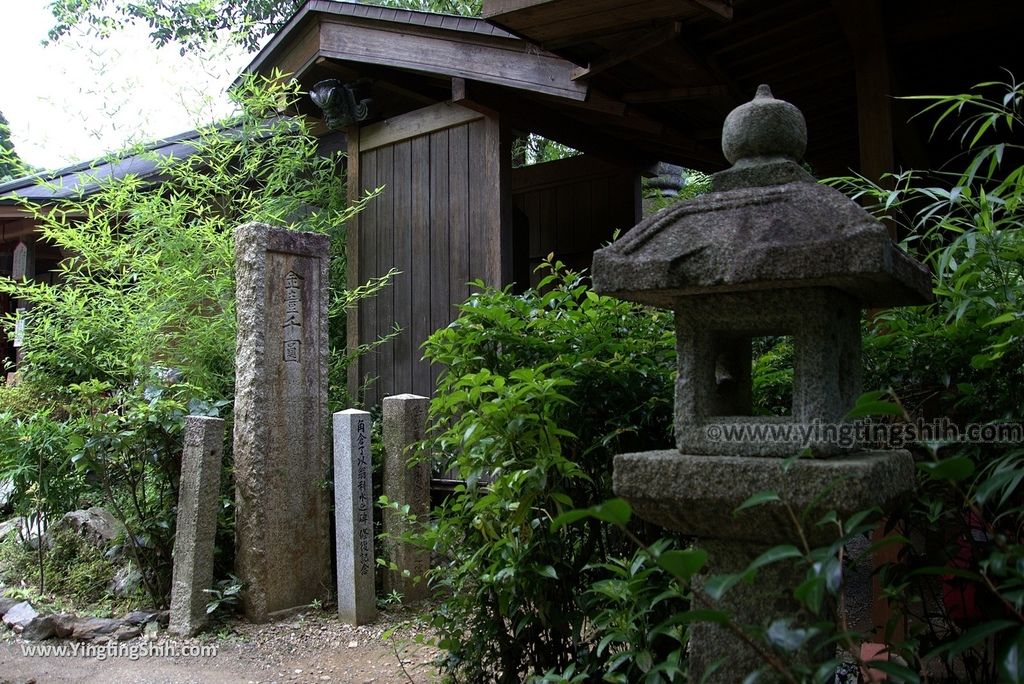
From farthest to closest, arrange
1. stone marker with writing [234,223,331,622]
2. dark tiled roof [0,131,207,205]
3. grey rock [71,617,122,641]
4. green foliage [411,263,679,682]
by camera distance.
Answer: dark tiled roof [0,131,207,205]
stone marker with writing [234,223,331,622]
grey rock [71,617,122,641]
green foliage [411,263,679,682]

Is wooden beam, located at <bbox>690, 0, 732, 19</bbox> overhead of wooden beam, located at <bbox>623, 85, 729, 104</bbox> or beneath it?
beneath

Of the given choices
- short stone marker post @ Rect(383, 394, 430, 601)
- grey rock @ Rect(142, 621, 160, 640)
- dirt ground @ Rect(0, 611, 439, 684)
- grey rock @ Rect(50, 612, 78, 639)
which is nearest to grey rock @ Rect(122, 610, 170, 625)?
grey rock @ Rect(142, 621, 160, 640)

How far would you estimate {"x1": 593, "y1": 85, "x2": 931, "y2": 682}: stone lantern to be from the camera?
6.27 feet

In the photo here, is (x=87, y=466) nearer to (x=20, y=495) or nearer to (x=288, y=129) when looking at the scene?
(x=20, y=495)

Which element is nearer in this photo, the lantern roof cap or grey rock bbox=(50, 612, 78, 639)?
the lantern roof cap

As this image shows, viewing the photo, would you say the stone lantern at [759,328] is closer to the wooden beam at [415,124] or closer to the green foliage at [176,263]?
the wooden beam at [415,124]

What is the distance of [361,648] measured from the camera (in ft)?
15.0

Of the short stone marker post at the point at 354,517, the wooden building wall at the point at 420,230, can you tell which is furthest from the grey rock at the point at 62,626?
the wooden building wall at the point at 420,230

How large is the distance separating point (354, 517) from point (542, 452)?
2.57 meters

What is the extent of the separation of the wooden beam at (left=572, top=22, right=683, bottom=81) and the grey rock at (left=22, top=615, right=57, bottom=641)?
4545 mm

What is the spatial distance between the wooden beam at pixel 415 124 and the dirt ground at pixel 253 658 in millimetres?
3705

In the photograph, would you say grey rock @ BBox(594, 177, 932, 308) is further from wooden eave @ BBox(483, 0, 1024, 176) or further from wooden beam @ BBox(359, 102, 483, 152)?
wooden beam @ BBox(359, 102, 483, 152)

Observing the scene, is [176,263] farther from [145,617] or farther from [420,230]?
[145,617]

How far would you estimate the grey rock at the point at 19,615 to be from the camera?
16.0ft
